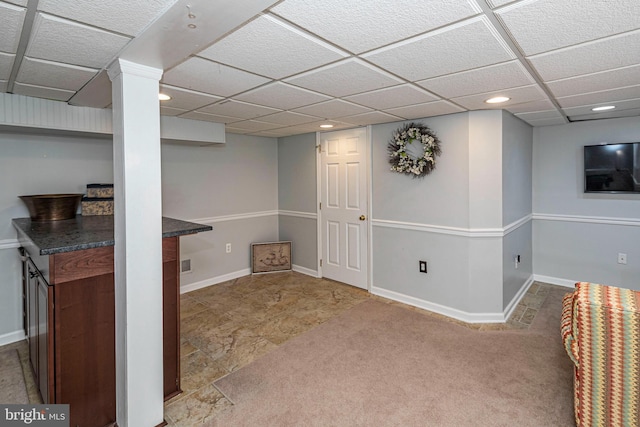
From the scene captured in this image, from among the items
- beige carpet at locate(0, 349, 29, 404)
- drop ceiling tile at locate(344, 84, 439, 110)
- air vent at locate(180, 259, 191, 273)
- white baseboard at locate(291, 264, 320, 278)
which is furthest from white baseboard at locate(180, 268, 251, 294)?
drop ceiling tile at locate(344, 84, 439, 110)

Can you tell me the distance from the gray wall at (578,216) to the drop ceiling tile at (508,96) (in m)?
1.72

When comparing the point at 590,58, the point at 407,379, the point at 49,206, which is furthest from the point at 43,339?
the point at 590,58

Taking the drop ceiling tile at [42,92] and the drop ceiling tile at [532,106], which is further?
the drop ceiling tile at [532,106]

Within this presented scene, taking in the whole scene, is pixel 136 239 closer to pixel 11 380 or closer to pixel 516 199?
pixel 11 380

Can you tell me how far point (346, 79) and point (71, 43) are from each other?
4.85 ft

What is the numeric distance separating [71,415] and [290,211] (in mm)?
3622

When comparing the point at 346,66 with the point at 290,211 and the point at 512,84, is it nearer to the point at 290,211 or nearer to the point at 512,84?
the point at 512,84

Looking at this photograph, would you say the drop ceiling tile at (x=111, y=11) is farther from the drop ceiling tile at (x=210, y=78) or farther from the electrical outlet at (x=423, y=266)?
the electrical outlet at (x=423, y=266)

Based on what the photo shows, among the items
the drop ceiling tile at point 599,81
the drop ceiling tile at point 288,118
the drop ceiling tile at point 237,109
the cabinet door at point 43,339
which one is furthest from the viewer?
the drop ceiling tile at point 288,118

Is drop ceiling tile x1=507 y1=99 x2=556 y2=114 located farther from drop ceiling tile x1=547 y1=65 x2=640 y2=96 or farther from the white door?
the white door

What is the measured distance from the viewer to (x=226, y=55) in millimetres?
1725

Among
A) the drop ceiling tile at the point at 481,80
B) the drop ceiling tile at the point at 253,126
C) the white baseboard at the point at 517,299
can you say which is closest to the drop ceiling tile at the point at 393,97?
the drop ceiling tile at the point at 481,80

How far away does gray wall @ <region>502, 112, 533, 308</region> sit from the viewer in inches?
129

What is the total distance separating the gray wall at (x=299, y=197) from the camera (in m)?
4.75
